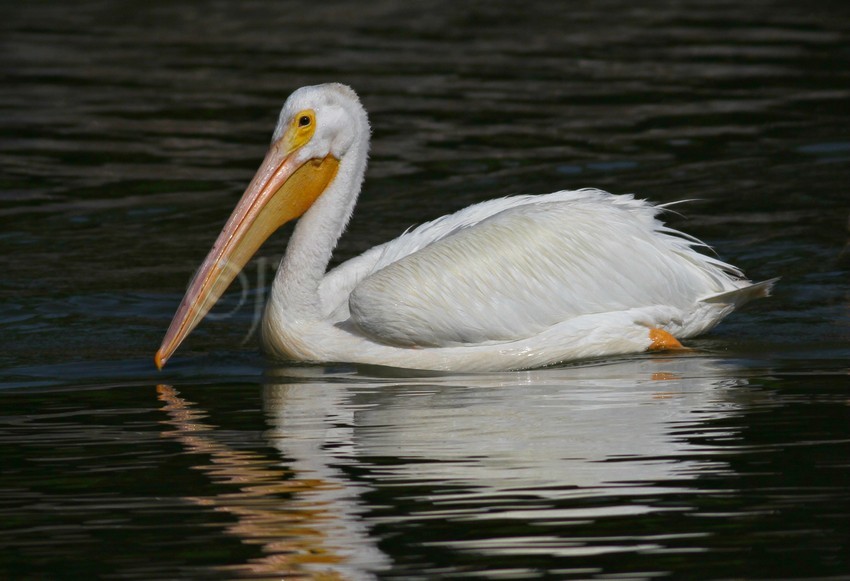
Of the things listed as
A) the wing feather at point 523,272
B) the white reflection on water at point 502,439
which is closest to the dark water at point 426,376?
the white reflection on water at point 502,439

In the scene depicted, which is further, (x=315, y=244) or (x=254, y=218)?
(x=315, y=244)

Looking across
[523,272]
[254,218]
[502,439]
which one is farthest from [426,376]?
[502,439]

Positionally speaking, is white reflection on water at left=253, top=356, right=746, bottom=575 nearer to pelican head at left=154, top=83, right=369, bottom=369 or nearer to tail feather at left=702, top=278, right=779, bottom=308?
tail feather at left=702, top=278, right=779, bottom=308

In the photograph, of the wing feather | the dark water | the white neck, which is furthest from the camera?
the white neck

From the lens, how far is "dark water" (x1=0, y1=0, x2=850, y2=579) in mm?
3766

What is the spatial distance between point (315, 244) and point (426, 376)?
789 millimetres

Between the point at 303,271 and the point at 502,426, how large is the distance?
65.8 inches

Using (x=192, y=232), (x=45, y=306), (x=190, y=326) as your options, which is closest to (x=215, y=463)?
(x=190, y=326)

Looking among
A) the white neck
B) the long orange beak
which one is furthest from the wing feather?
the long orange beak

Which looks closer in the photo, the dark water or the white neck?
the dark water

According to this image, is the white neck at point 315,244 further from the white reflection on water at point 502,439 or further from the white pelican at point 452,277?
the white reflection on water at point 502,439

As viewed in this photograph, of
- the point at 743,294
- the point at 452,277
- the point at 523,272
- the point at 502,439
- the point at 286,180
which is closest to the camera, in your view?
the point at 502,439

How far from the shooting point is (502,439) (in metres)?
4.66

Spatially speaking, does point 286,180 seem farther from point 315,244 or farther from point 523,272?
point 523,272
